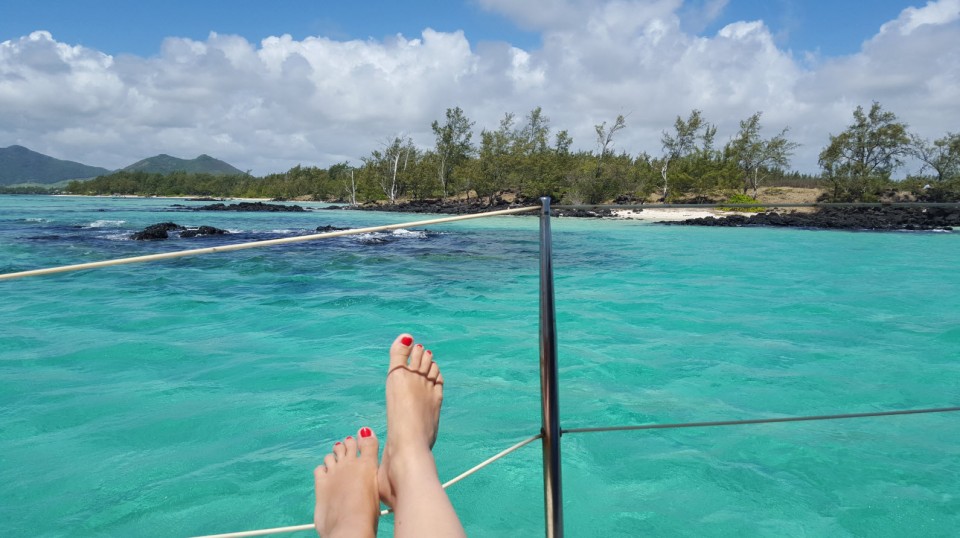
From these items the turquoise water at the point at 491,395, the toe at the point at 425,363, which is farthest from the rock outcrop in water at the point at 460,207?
the toe at the point at 425,363

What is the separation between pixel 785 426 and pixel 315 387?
2664 millimetres

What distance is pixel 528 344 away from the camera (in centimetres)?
454

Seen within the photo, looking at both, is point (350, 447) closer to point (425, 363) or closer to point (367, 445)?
point (367, 445)

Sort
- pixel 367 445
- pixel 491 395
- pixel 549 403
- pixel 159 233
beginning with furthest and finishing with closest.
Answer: pixel 159 233, pixel 491 395, pixel 367 445, pixel 549 403

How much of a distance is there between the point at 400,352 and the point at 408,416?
0.69 feet

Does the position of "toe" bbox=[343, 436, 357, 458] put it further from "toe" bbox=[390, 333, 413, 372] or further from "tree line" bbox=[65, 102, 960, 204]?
"tree line" bbox=[65, 102, 960, 204]

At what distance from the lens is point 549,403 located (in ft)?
3.45

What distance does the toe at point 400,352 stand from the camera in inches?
57.2

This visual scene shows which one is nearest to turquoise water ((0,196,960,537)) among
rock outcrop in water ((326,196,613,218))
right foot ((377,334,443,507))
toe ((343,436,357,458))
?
toe ((343,436,357,458))

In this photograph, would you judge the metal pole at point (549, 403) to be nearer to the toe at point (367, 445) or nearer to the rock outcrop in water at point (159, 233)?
the toe at point (367, 445)

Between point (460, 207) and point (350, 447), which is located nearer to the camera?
point (350, 447)

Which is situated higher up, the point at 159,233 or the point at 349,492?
the point at 159,233

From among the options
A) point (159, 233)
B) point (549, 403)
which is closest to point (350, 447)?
point (549, 403)

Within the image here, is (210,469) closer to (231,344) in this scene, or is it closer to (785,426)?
(231,344)
